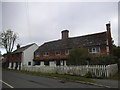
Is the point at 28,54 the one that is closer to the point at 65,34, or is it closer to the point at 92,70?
the point at 65,34

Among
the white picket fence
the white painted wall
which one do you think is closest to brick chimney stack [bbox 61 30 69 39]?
the white painted wall

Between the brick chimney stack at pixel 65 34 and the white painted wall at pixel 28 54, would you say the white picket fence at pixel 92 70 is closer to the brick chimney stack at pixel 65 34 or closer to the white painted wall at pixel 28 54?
the brick chimney stack at pixel 65 34

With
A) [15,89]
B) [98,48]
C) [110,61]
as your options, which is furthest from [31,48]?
[15,89]

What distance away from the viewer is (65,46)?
34.5m

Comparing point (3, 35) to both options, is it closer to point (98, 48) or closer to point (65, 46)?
point (65, 46)

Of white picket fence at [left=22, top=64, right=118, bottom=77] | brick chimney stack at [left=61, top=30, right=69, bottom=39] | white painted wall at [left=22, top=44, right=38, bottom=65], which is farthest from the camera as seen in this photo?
white painted wall at [left=22, top=44, right=38, bottom=65]

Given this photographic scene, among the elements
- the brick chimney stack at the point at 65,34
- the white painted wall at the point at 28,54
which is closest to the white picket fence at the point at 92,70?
the brick chimney stack at the point at 65,34

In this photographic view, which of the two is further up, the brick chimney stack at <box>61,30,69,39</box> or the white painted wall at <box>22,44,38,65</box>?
the brick chimney stack at <box>61,30,69,39</box>

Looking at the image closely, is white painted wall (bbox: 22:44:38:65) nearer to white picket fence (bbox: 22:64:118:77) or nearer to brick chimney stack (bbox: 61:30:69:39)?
brick chimney stack (bbox: 61:30:69:39)

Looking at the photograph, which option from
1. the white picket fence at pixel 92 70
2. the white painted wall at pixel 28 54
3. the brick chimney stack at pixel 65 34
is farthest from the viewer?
the white painted wall at pixel 28 54

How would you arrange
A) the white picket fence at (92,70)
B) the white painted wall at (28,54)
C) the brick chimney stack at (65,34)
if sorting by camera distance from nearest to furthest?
the white picket fence at (92,70) → the brick chimney stack at (65,34) → the white painted wall at (28,54)

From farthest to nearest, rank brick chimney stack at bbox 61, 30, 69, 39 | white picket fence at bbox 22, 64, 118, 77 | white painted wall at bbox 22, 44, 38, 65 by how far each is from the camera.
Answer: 1. white painted wall at bbox 22, 44, 38, 65
2. brick chimney stack at bbox 61, 30, 69, 39
3. white picket fence at bbox 22, 64, 118, 77

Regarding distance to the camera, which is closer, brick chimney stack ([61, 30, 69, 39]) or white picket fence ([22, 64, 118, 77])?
white picket fence ([22, 64, 118, 77])

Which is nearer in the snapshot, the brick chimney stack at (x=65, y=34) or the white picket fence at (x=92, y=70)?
the white picket fence at (x=92, y=70)
